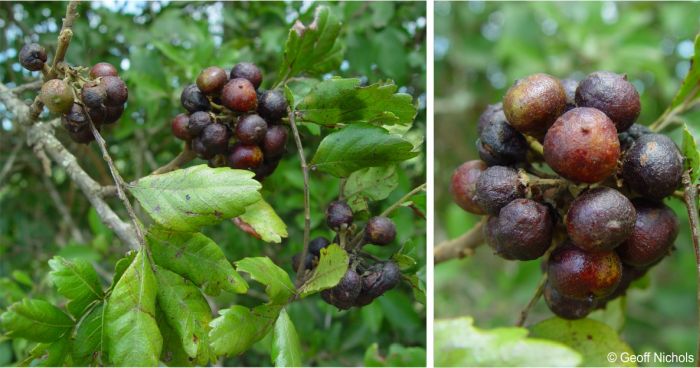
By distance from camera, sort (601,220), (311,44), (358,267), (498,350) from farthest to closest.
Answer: (311,44), (358,267), (601,220), (498,350)

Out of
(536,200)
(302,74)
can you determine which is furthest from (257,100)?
(536,200)

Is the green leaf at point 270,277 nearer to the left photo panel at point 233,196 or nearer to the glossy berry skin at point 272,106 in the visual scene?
the left photo panel at point 233,196

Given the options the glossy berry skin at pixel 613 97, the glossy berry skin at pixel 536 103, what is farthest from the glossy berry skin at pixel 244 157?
the glossy berry skin at pixel 613 97

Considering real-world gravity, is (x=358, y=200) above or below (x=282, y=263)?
above

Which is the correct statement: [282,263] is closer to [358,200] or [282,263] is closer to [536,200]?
[358,200]

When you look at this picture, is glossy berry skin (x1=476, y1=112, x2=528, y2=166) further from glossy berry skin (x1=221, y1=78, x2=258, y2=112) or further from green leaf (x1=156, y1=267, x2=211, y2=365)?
green leaf (x1=156, y1=267, x2=211, y2=365)

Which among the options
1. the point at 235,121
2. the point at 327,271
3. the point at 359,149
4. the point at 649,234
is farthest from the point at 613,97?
the point at 235,121

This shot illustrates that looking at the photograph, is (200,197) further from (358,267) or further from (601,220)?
(601,220)
